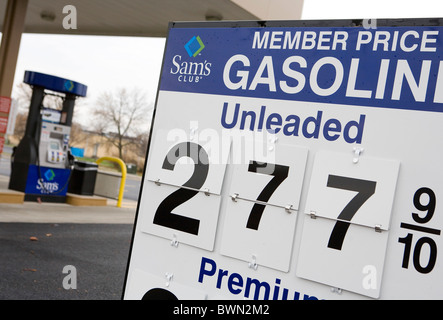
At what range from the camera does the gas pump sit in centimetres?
1305

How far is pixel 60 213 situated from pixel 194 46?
10.0 meters

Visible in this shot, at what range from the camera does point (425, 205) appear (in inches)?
92.4

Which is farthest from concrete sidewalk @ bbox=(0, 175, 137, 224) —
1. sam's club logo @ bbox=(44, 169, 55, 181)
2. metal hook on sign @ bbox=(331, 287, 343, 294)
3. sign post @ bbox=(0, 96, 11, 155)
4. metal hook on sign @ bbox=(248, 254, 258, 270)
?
metal hook on sign @ bbox=(331, 287, 343, 294)

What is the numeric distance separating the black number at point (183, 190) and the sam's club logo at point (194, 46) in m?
0.58

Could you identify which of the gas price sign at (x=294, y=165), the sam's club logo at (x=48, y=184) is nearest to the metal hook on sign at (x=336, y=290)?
the gas price sign at (x=294, y=165)

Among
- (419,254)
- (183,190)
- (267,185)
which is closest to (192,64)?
(183,190)

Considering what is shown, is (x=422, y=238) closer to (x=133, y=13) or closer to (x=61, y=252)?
(x=61, y=252)

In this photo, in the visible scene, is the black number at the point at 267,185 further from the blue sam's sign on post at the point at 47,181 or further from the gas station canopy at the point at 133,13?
the blue sam's sign on post at the point at 47,181

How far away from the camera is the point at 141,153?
177ft

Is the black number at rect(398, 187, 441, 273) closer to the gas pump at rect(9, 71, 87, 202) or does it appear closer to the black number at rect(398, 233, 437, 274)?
the black number at rect(398, 233, 437, 274)

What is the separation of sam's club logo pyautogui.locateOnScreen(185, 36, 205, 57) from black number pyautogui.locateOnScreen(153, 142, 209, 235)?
58cm

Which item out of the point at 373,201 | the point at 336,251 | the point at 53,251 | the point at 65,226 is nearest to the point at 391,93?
the point at 373,201

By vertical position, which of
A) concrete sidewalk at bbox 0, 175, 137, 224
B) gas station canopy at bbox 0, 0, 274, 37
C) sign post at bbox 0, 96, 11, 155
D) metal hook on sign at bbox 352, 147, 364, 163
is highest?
gas station canopy at bbox 0, 0, 274, 37

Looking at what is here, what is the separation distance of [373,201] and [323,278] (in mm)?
451
